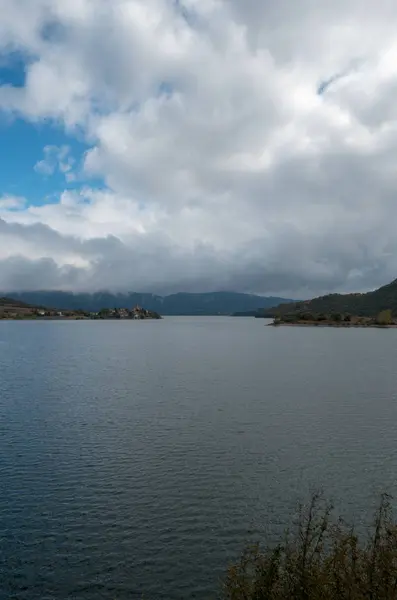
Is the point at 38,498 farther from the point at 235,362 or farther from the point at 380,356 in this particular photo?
the point at 380,356

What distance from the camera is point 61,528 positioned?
2739 cm

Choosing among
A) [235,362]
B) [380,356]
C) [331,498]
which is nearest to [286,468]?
[331,498]

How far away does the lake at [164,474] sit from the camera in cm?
2373

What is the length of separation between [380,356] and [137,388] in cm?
9004

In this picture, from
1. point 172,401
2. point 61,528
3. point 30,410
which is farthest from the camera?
point 172,401

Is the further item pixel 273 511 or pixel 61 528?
pixel 273 511

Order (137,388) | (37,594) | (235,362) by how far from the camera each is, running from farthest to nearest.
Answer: (235,362) < (137,388) < (37,594)

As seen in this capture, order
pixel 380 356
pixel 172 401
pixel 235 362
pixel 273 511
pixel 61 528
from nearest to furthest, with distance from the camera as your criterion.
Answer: pixel 61 528
pixel 273 511
pixel 172 401
pixel 235 362
pixel 380 356

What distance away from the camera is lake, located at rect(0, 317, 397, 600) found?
23734 mm

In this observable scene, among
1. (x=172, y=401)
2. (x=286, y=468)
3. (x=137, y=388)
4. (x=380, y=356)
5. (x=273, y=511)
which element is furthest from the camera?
(x=380, y=356)

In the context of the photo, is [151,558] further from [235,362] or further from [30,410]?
[235,362]

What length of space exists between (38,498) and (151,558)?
35.7ft

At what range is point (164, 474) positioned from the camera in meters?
35.8

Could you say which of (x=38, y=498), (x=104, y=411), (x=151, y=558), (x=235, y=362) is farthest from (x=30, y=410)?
(x=235, y=362)
